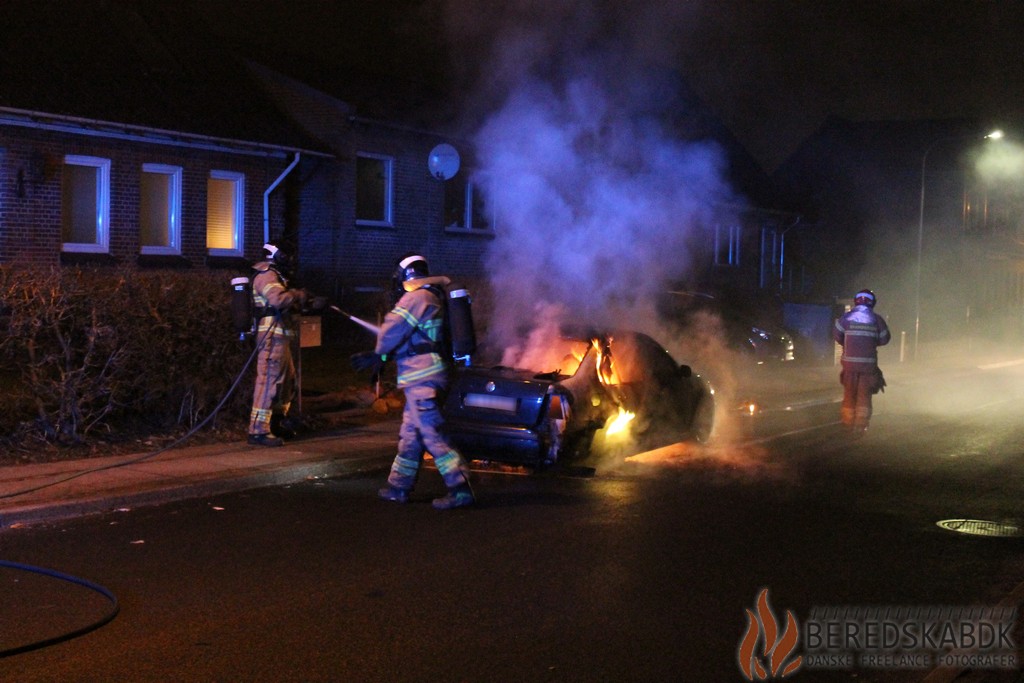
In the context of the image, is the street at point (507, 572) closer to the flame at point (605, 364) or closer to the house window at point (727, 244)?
the flame at point (605, 364)

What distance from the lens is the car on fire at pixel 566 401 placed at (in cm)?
912

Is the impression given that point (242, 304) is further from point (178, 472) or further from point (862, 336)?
point (862, 336)

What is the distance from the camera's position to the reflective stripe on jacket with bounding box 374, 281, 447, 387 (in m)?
7.80

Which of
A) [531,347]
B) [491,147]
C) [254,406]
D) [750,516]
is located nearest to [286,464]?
[254,406]

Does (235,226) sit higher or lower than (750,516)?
higher

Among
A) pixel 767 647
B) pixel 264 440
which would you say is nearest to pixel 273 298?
pixel 264 440

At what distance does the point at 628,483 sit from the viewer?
934cm

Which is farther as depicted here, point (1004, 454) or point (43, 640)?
point (1004, 454)

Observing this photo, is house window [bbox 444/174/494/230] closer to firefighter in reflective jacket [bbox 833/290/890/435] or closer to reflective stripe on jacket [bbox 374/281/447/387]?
firefighter in reflective jacket [bbox 833/290/890/435]

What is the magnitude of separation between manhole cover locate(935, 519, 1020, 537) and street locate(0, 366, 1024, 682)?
164 millimetres

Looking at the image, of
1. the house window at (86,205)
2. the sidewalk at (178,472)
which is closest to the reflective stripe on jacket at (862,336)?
the sidewalk at (178,472)

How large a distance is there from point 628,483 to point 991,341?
3408cm

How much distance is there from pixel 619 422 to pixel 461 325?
2804mm

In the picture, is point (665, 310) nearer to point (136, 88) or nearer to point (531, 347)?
point (531, 347)
